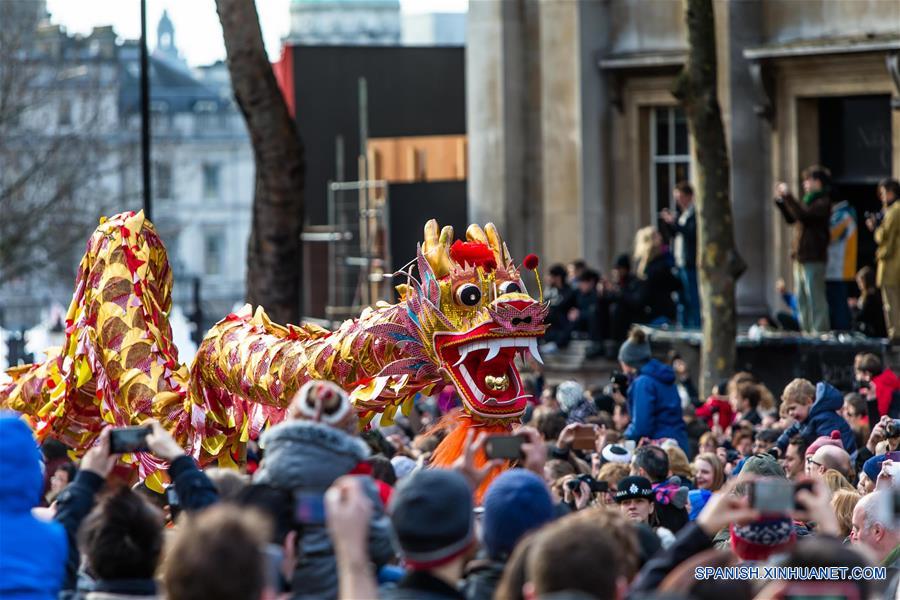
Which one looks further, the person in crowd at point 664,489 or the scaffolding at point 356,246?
the scaffolding at point 356,246

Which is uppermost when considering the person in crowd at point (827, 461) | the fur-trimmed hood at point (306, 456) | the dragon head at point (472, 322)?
the dragon head at point (472, 322)

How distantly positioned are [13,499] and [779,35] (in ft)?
53.7

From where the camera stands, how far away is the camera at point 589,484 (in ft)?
32.2

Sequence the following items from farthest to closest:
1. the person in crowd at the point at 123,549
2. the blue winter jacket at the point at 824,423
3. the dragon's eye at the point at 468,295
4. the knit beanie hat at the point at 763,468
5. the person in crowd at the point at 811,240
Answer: the person in crowd at the point at 811,240
the blue winter jacket at the point at 824,423
the dragon's eye at the point at 468,295
the knit beanie hat at the point at 763,468
the person in crowd at the point at 123,549

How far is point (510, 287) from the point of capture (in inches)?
397

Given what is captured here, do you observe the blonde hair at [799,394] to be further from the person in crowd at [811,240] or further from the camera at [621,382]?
the person in crowd at [811,240]

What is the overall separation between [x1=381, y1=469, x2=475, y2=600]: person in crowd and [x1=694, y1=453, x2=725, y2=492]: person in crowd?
16.7 feet

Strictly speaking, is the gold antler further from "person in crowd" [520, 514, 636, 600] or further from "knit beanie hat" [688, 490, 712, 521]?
"person in crowd" [520, 514, 636, 600]

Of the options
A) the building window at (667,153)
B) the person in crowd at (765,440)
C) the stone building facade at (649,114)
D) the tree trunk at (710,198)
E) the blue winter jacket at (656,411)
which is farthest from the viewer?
the building window at (667,153)

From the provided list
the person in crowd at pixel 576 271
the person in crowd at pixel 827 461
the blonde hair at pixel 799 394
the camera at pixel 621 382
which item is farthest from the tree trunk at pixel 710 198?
the person in crowd at pixel 827 461

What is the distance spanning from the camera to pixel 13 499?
273 inches

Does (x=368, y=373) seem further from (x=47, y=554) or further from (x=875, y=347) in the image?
(x=875, y=347)

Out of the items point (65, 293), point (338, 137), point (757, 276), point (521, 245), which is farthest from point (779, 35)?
point (65, 293)

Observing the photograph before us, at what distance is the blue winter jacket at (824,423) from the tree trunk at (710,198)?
20.8ft
